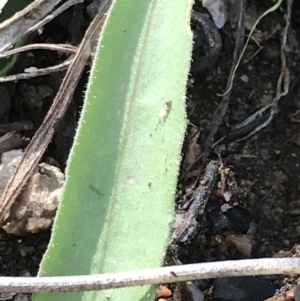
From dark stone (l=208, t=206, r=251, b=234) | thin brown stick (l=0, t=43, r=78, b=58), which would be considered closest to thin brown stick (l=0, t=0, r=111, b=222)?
thin brown stick (l=0, t=43, r=78, b=58)

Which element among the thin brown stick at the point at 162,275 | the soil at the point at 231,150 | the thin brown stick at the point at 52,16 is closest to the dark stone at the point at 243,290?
the soil at the point at 231,150

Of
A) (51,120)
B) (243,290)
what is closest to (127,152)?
(51,120)

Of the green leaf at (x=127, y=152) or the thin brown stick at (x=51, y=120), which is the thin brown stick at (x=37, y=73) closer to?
the thin brown stick at (x=51, y=120)

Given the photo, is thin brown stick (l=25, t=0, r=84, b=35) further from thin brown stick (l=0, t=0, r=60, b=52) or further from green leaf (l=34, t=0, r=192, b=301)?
green leaf (l=34, t=0, r=192, b=301)

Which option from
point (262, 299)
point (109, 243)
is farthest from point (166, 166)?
point (262, 299)

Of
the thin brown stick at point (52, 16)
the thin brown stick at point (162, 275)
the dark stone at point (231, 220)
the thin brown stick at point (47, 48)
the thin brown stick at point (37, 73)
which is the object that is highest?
the thin brown stick at point (52, 16)

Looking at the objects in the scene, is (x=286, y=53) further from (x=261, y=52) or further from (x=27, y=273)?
(x=27, y=273)

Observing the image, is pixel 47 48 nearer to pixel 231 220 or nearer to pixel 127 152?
pixel 127 152
